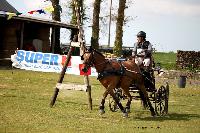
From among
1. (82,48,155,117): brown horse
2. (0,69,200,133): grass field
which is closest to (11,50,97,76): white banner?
(0,69,200,133): grass field

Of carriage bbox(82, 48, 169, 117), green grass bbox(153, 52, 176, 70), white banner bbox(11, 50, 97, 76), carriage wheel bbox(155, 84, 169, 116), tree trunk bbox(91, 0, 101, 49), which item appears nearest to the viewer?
carriage bbox(82, 48, 169, 117)

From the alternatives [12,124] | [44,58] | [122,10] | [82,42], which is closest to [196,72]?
[122,10]

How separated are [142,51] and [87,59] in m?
2.48

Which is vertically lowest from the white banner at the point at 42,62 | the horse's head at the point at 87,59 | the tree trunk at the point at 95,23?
the white banner at the point at 42,62

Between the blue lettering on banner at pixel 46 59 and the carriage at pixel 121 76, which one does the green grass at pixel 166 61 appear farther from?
the carriage at pixel 121 76

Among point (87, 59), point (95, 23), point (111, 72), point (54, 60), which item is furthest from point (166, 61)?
point (87, 59)

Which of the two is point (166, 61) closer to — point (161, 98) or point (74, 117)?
point (161, 98)

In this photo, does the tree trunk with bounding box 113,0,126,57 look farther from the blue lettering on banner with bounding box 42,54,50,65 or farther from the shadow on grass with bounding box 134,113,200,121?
the shadow on grass with bounding box 134,113,200,121

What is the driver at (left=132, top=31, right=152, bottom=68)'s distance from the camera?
15867 millimetres

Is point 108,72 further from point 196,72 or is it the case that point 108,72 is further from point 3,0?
point 3,0

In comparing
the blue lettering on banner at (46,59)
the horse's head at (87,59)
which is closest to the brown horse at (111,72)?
the horse's head at (87,59)

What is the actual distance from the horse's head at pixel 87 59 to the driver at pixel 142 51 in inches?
88.0

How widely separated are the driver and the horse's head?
7.34ft

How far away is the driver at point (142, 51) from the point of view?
15.9m
